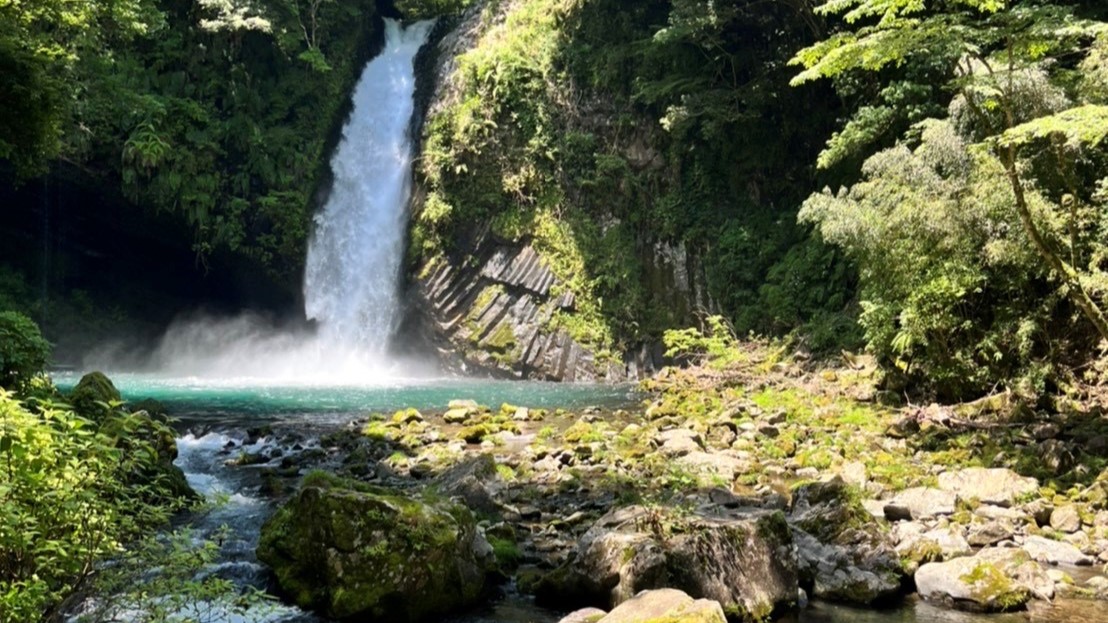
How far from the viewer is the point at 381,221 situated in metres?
25.6

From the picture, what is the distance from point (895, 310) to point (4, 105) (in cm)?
1246

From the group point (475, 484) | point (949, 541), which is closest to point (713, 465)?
point (475, 484)

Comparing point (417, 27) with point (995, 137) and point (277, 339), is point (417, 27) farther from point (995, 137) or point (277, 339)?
point (995, 137)

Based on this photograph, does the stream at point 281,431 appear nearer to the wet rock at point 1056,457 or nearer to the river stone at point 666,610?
the river stone at point 666,610

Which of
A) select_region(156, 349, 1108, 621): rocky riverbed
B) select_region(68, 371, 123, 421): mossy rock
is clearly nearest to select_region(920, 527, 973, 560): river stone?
select_region(156, 349, 1108, 621): rocky riverbed

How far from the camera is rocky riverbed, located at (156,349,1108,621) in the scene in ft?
19.5

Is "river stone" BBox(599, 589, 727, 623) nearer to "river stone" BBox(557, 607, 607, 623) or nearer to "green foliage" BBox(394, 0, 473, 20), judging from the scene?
"river stone" BBox(557, 607, 607, 623)

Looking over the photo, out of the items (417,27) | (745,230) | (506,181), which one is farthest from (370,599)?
(417,27)

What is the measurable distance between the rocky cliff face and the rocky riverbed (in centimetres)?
810

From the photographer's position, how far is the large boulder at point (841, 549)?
634cm

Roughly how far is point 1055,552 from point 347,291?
21380mm

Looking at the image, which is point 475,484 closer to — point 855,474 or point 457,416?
point 855,474

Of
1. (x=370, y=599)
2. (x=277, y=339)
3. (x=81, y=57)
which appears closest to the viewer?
(x=370, y=599)

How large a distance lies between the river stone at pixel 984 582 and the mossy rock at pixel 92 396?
8.33 meters
